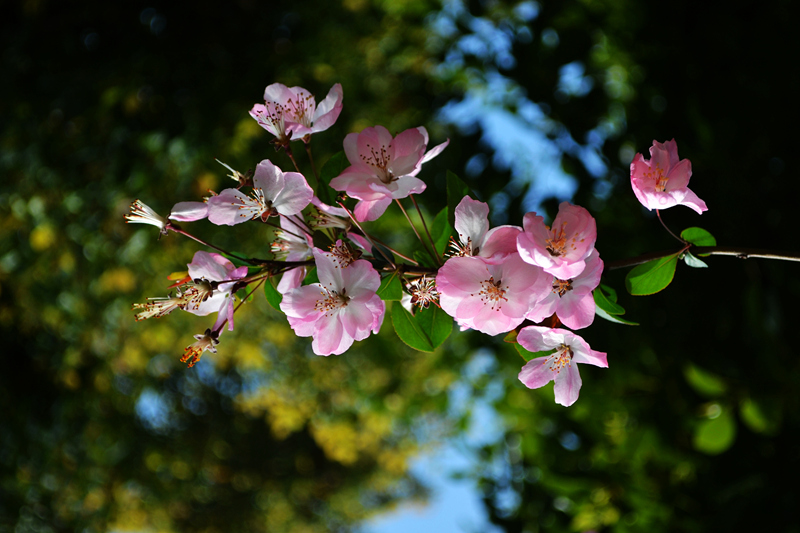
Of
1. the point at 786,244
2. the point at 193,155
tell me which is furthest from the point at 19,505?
the point at 786,244

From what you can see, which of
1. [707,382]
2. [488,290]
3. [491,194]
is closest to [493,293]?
[488,290]

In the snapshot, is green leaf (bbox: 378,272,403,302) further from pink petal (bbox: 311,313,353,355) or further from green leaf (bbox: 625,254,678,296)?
green leaf (bbox: 625,254,678,296)

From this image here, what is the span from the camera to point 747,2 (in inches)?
53.7

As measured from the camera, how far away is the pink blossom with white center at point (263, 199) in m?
0.42

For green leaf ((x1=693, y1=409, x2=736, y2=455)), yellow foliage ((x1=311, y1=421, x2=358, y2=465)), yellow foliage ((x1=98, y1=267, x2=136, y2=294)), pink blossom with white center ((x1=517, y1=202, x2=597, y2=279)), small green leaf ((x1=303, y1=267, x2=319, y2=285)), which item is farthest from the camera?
yellow foliage ((x1=311, y1=421, x2=358, y2=465))

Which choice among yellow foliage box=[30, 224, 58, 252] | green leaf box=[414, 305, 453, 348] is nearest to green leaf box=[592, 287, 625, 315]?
green leaf box=[414, 305, 453, 348]

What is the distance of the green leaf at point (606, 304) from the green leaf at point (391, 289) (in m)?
0.15

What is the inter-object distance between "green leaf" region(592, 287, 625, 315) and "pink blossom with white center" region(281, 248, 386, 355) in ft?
0.54

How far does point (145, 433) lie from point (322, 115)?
4.96 m

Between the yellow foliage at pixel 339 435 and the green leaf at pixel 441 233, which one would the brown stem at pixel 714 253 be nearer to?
the green leaf at pixel 441 233

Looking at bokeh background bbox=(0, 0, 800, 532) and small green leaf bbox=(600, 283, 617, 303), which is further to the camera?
bokeh background bbox=(0, 0, 800, 532)

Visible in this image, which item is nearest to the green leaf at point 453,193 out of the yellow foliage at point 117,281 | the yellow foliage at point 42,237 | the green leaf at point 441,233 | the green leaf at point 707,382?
the green leaf at point 441,233

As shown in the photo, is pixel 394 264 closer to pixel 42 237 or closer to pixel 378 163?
pixel 378 163

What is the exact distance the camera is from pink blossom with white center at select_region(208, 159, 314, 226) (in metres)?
0.42
